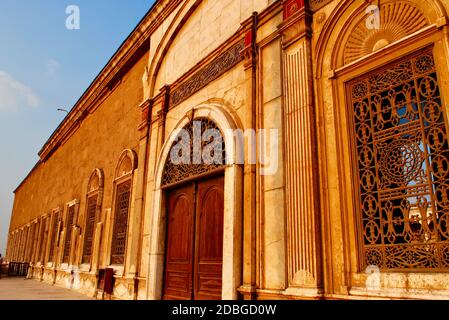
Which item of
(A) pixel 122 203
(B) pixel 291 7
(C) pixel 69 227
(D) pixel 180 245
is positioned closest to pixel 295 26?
(B) pixel 291 7

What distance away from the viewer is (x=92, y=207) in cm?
914

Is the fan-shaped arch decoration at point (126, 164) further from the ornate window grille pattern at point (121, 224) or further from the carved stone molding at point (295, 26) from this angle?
the carved stone molding at point (295, 26)

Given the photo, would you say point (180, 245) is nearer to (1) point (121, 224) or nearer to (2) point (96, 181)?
(1) point (121, 224)

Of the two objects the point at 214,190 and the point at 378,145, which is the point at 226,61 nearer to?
the point at 214,190

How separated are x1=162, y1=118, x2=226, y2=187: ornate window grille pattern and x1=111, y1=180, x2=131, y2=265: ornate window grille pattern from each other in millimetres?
1740

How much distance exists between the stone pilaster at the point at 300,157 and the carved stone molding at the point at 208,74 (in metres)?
0.91

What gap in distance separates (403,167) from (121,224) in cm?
567

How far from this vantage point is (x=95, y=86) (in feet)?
33.4

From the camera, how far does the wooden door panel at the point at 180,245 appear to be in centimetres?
486

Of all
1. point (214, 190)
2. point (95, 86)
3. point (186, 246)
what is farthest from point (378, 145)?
point (95, 86)

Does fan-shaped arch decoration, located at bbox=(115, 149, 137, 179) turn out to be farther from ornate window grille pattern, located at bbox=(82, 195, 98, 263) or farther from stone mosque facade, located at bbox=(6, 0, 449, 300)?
ornate window grille pattern, located at bbox=(82, 195, 98, 263)

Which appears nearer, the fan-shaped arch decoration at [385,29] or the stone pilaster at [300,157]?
the fan-shaped arch decoration at [385,29]

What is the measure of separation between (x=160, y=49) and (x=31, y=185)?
1700 cm

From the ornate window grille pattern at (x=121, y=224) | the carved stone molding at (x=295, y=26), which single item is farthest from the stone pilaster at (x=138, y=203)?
the carved stone molding at (x=295, y=26)
